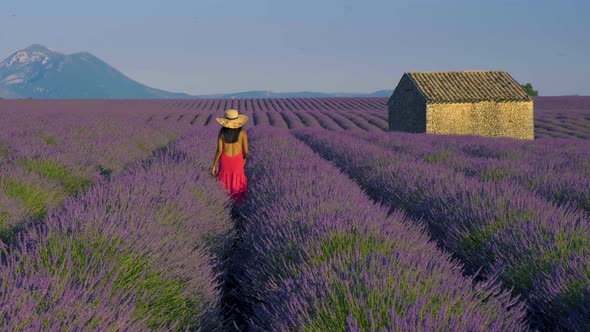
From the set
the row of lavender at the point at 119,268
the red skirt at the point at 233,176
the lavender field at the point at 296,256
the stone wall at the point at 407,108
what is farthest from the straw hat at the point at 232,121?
the stone wall at the point at 407,108

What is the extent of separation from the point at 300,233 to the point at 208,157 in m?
6.13

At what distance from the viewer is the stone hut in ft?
77.3

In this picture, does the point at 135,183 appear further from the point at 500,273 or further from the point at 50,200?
the point at 500,273

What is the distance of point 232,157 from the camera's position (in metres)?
7.07

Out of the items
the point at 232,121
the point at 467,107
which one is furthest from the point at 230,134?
the point at 467,107

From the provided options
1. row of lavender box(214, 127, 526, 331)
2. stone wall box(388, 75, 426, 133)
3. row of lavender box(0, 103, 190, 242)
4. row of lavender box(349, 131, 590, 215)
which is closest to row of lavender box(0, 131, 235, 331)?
row of lavender box(214, 127, 526, 331)

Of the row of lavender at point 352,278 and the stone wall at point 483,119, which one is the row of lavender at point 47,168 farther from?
the stone wall at point 483,119

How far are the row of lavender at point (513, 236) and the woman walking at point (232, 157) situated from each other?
165 cm

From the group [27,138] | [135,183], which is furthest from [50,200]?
[27,138]

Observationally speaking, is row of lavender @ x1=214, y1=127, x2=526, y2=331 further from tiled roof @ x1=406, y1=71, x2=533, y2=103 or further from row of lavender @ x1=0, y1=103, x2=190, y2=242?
tiled roof @ x1=406, y1=71, x2=533, y2=103

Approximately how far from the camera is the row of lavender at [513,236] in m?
3.12

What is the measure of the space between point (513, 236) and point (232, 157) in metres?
3.77

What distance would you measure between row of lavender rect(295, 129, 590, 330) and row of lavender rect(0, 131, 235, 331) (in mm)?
1474

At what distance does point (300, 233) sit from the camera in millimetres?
3635
